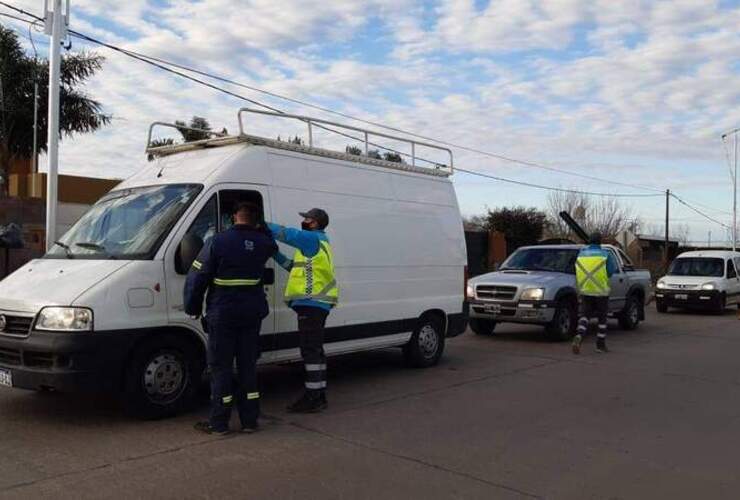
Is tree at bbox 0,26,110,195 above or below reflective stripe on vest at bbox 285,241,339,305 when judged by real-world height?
above

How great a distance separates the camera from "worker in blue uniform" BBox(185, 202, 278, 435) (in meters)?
5.93

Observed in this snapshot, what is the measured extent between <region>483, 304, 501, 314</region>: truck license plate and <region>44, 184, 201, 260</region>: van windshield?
720 cm

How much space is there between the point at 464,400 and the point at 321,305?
201cm

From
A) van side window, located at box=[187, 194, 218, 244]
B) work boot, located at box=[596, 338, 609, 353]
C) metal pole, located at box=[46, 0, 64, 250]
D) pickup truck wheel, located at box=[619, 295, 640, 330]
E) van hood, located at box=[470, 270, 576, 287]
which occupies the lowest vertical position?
work boot, located at box=[596, 338, 609, 353]

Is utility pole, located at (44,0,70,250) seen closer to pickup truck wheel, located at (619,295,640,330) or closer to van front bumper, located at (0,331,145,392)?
van front bumper, located at (0,331,145,392)

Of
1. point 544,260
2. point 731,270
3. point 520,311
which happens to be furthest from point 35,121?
point 731,270

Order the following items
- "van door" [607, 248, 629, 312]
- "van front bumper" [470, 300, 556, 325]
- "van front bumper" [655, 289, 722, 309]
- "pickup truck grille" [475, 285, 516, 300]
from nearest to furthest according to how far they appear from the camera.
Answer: "van front bumper" [470, 300, 556, 325]
"pickup truck grille" [475, 285, 516, 300]
"van door" [607, 248, 629, 312]
"van front bumper" [655, 289, 722, 309]

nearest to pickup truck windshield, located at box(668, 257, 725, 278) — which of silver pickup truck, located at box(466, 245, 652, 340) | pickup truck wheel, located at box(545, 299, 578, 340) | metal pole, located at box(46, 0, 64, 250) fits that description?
silver pickup truck, located at box(466, 245, 652, 340)

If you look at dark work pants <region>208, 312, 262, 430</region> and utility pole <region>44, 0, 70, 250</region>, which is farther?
utility pole <region>44, 0, 70, 250</region>

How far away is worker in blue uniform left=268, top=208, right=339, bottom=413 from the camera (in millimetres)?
6711

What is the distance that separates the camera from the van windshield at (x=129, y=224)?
6.46 metres

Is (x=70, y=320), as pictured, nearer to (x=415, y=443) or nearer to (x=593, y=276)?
(x=415, y=443)

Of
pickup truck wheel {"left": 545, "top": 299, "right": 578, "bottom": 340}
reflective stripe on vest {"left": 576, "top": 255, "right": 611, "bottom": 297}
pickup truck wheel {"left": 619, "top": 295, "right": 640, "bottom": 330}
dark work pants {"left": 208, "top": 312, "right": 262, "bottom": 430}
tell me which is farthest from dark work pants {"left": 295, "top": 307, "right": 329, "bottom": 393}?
pickup truck wheel {"left": 619, "top": 295, "right": 640, "bottom": 330}

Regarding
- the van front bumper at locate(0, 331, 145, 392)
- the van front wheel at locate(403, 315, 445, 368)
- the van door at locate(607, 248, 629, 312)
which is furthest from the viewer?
the van door at locate(607, 248, 629, 312)
